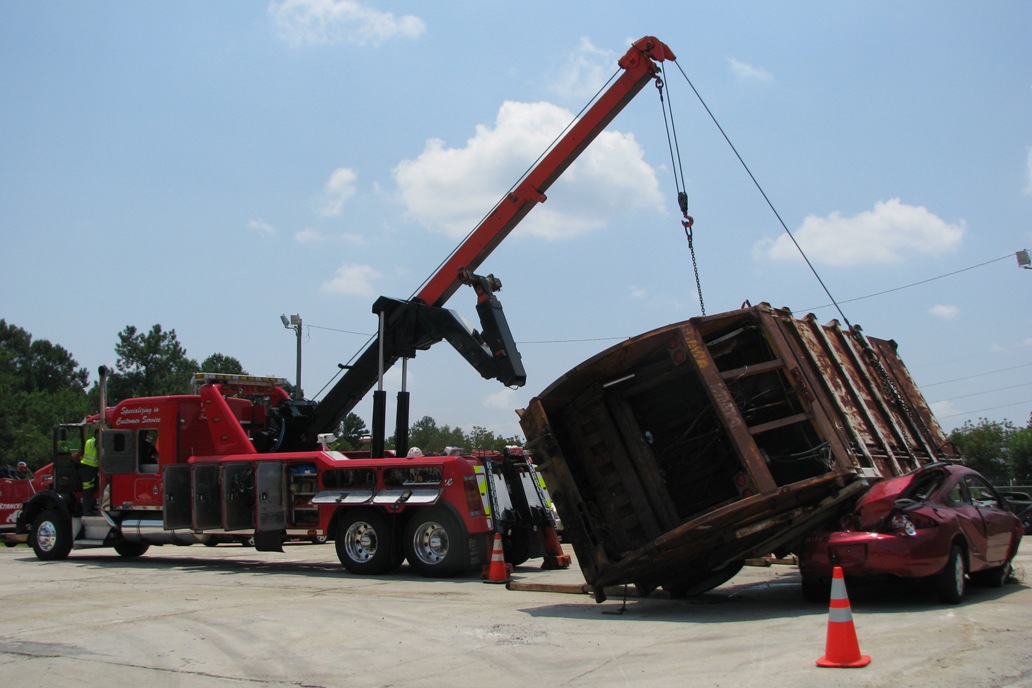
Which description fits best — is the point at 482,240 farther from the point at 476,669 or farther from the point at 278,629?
the point at 476,669

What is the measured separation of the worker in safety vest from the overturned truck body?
9976 millimetres

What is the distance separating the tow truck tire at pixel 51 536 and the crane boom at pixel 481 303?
4.54m

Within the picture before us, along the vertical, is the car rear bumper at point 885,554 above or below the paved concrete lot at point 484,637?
above

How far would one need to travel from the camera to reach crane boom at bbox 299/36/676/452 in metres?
15.2

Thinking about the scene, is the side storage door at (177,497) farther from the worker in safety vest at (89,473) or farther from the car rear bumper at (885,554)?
the car rear bumper at (885,554)

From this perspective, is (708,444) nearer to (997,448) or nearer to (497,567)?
(497,567)

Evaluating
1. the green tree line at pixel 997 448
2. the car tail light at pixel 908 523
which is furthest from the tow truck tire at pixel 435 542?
the green tree line at pixel 997 448

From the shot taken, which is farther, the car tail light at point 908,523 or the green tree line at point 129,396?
the green tree line at point 129,396

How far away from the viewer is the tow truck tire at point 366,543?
13516 millimetres

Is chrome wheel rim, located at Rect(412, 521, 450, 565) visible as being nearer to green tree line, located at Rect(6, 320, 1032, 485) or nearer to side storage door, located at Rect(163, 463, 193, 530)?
side storage door, located at Rect(163, 463, 193, 530)

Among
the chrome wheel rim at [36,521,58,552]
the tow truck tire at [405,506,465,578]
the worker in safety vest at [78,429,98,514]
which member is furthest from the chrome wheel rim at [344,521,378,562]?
the chrome wheel rim at [36,521,58,552]

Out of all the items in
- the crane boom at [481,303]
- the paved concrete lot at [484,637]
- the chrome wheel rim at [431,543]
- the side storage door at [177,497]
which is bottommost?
the paved concrete lot at [484,637]

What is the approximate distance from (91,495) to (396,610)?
9159 millimetres

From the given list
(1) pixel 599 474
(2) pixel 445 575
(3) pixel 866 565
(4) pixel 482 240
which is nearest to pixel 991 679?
(3) pixel 866 565
